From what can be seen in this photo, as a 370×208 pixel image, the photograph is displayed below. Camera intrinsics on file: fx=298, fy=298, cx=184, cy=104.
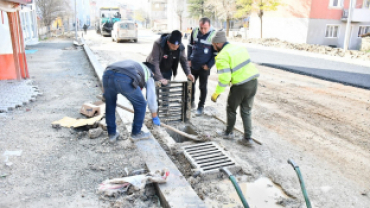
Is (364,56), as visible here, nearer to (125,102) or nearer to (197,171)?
(125,102)

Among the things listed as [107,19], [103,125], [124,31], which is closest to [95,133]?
[103,125]

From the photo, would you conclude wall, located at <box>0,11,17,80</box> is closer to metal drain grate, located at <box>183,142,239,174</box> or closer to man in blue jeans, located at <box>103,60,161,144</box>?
man in blue jeans, located at <box>103,60,161,144</box>

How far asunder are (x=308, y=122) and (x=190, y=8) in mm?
38343

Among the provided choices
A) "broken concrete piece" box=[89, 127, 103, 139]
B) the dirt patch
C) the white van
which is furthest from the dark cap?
the white van

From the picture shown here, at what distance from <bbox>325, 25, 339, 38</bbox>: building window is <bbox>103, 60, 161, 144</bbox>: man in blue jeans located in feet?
84.5


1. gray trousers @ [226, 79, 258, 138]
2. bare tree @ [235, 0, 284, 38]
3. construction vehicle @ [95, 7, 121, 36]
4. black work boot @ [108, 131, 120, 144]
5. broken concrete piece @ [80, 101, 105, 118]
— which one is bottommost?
black work boot @ [108, 131, 120, 144]

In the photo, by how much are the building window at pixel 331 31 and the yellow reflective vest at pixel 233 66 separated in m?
25.0

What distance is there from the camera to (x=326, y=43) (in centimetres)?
2577

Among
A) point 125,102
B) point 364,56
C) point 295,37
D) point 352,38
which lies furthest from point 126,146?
point 352,38

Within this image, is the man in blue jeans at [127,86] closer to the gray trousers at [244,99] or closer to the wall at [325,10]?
the gray trousers at [244,99]

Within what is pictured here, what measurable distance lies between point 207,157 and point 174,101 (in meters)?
1.41

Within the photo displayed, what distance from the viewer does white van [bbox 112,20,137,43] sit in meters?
22.3

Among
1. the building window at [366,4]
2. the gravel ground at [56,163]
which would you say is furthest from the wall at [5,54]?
the building window at [366,4]

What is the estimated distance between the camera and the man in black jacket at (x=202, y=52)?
5199mm
